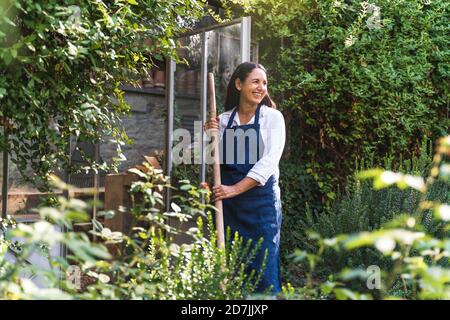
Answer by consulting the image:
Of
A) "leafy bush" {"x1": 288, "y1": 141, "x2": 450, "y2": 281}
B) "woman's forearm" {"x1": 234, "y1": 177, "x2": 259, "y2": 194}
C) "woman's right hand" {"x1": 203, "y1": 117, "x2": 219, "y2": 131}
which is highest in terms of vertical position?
"woman's right hand" {"x1": 203, "y1": 117, "x2": 219, "y2": 131}

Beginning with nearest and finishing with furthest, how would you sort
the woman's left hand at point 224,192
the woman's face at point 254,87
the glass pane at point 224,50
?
the woman's left hand at point 224,192 → the woman's face at point 254,87 → the glass pane at point 224,50

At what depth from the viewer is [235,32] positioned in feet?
16.9

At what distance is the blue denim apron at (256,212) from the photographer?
4164 mm

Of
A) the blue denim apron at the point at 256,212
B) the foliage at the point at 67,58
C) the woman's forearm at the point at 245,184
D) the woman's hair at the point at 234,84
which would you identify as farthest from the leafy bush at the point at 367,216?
the foliage at the point at 67,58

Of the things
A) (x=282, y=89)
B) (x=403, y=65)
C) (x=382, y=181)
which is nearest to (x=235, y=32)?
(x=282, y=89)

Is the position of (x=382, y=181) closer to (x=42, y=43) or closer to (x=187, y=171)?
(x=42, y=43)

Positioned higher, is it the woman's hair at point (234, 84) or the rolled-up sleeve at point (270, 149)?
the woman's hair at point (234, 84)

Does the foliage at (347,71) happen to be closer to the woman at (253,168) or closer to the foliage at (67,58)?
the woman at (253,168)

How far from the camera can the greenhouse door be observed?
17.1 ft

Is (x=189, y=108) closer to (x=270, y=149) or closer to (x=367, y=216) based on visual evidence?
(x=270, y=149)

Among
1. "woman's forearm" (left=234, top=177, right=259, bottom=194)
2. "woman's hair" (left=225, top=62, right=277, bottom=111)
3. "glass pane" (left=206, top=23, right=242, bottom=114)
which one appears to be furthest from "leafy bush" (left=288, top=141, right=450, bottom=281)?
"glass pane" (left=206, top=23, right=242, bottom=114)

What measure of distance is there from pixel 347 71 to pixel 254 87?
1830 mm

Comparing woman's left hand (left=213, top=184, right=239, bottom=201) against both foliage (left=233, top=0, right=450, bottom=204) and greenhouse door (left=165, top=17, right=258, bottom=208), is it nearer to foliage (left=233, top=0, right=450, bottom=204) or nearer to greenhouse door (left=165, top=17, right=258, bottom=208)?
greenhouse door (left=165, top=17, right=258, bottom=208)

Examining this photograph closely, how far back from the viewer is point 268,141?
423cm
